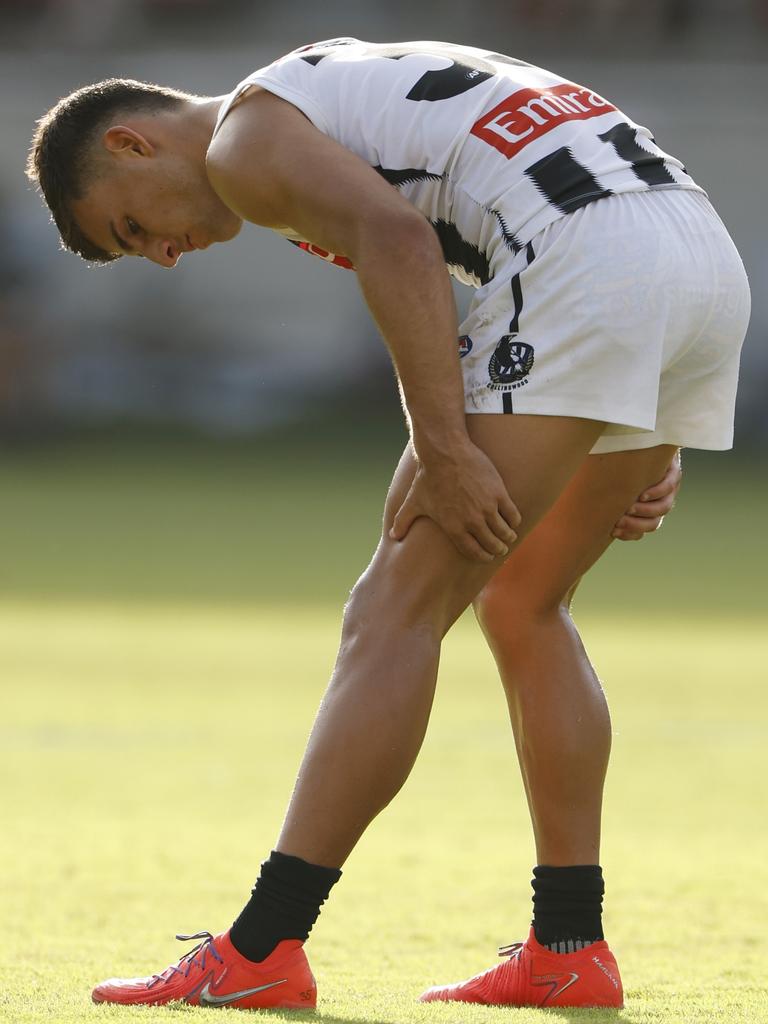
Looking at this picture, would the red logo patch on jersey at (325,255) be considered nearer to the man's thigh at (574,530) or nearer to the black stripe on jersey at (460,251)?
the black stripe on jersey at (460,251)

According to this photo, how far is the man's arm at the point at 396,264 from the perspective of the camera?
6.91 ft

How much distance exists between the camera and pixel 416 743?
2184 mm

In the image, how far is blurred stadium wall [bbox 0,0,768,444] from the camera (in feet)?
65.5

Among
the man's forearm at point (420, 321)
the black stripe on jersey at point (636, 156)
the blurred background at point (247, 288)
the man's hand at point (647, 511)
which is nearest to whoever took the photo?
the man's forearm at point (420, 321)

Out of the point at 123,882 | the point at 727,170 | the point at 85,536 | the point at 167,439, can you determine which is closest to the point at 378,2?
the point at 727,170

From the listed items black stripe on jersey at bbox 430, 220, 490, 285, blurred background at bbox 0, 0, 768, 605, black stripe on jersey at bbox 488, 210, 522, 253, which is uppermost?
black stripe on jersey at bbox 488, 210, 522, 253

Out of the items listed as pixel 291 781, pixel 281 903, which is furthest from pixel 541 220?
pixel 291 781

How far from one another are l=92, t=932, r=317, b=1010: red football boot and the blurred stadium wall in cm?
1747

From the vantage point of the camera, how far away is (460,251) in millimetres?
2275

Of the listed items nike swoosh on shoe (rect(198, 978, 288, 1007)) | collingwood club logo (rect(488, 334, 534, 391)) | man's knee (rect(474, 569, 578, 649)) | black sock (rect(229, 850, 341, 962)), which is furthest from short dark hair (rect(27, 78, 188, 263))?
nike swoosh on shoe (rect(198, 978, 288, 1007))

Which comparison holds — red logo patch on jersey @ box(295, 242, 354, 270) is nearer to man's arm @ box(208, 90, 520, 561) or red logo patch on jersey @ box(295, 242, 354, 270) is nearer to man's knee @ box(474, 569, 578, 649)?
man's arm @ box(208, 90, 520, 561)

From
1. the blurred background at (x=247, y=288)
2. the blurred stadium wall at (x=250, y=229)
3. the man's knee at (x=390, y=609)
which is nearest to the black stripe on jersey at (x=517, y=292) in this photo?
the man's knee at (x=390, y=609)

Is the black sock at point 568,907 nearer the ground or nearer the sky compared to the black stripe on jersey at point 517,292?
nearer the ground

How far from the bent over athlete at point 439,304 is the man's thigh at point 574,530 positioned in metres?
0.11
